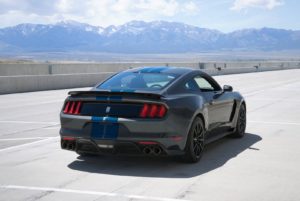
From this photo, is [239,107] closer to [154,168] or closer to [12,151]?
[154,168]

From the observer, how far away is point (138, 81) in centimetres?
770

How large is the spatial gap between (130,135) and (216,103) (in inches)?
84.0

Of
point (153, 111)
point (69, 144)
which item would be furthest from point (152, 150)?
point (69, 144)

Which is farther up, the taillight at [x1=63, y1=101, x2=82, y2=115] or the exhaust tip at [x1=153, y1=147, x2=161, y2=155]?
the taillight at [x1=63, y1=101, x2=82, y2=115]

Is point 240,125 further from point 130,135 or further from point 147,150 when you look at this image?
point 130,135

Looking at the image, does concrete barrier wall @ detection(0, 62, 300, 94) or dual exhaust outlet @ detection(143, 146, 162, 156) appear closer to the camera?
dual exhaust outlet @ detection(143, 146, 162, 156)

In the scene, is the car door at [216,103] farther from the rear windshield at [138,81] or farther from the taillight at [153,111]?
the taillight at [153,111]

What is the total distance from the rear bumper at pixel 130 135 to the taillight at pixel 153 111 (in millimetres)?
92

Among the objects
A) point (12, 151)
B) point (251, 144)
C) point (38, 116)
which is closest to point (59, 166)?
point (12, 151)

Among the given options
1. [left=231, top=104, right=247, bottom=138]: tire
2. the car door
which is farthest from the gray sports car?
[left=231, top=104, right=247, bottom=138]: tire

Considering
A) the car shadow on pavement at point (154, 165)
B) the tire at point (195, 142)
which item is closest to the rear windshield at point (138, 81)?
the tire at point (195, 142)

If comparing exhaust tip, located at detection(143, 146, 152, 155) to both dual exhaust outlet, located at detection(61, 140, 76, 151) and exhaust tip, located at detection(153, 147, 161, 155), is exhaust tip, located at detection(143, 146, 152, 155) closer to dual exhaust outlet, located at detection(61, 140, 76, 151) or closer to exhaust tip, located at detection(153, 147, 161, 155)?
exhaust tip, located at detection(153, 147, 161, 155)

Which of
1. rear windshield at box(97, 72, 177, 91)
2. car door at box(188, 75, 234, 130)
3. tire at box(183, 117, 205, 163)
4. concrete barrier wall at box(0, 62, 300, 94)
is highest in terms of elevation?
rear windshield at box(97, 72, 177, 91)

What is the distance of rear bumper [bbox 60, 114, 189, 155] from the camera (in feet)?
22.0
